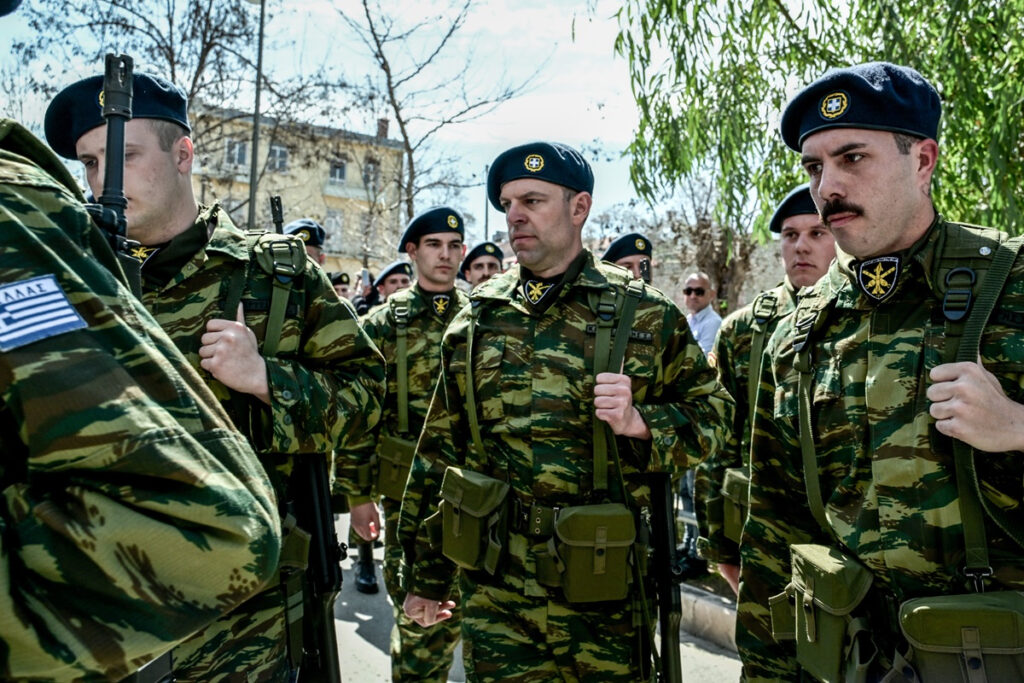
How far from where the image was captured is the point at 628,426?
8.94ft

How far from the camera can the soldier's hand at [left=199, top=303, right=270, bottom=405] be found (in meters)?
2.43

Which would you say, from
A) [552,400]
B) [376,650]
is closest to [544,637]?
[552,400]

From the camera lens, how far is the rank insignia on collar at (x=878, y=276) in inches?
82.8

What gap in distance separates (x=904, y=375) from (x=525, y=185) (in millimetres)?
1565

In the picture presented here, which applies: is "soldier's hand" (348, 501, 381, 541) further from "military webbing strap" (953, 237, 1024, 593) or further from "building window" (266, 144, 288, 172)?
"building window" (266, 144, 288, 172)

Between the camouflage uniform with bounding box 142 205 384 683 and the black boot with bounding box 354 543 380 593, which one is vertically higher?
the camouflage uniform with bounding box 142 205 384 683

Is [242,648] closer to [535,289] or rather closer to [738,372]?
[535,289]

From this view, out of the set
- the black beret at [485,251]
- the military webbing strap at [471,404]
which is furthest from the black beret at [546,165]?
the black beret at [485,251]

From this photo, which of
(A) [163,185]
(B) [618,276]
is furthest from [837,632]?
(A) [163,185]

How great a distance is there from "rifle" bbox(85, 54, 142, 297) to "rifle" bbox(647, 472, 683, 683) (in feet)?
6.75

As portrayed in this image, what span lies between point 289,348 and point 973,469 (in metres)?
2.04

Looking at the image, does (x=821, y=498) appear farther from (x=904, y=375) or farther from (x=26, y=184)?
(x=26, y=184)

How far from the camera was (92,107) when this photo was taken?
2516 mm

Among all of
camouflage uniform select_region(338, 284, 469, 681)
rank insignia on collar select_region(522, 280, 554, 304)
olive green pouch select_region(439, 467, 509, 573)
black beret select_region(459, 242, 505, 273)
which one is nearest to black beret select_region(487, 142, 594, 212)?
rank insignia on collar select_region(522, 280, 554, 304)
